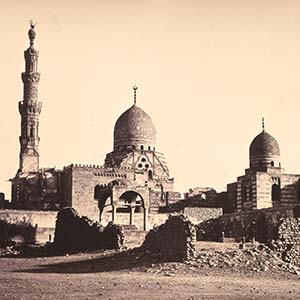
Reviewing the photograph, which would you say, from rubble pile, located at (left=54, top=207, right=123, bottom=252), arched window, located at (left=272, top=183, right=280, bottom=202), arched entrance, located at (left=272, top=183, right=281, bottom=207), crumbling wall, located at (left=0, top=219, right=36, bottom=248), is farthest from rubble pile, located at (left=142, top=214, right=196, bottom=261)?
arched window, located at (left=272, top=183, right=280, bottom=202)

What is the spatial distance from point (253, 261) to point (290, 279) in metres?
2.22

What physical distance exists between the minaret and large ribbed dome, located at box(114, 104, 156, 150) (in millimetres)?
7018

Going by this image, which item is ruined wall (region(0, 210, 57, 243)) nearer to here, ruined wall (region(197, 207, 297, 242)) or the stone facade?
ruined wall (region(197, 207, 297, 242))

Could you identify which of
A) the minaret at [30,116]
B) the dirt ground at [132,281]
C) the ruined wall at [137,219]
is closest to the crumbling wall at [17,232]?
the ruined wall at [137,219]

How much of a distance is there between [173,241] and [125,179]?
23.6 meters

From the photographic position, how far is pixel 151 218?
4419 centimetres

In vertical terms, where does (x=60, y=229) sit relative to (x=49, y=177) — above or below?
below

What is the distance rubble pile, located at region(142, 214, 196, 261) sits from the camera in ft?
74.3

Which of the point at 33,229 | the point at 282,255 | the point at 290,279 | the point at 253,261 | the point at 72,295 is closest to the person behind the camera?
the point at 72,295

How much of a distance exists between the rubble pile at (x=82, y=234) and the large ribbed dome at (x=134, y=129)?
19651 mm

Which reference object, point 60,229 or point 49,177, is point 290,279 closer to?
point 60,229

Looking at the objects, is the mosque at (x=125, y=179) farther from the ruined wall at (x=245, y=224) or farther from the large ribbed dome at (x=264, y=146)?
the ruined wall at (x=245, y=224)

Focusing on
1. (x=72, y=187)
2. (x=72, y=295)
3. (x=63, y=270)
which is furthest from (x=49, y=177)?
(x=72, y=295)

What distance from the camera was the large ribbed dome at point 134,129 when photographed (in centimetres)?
5222
